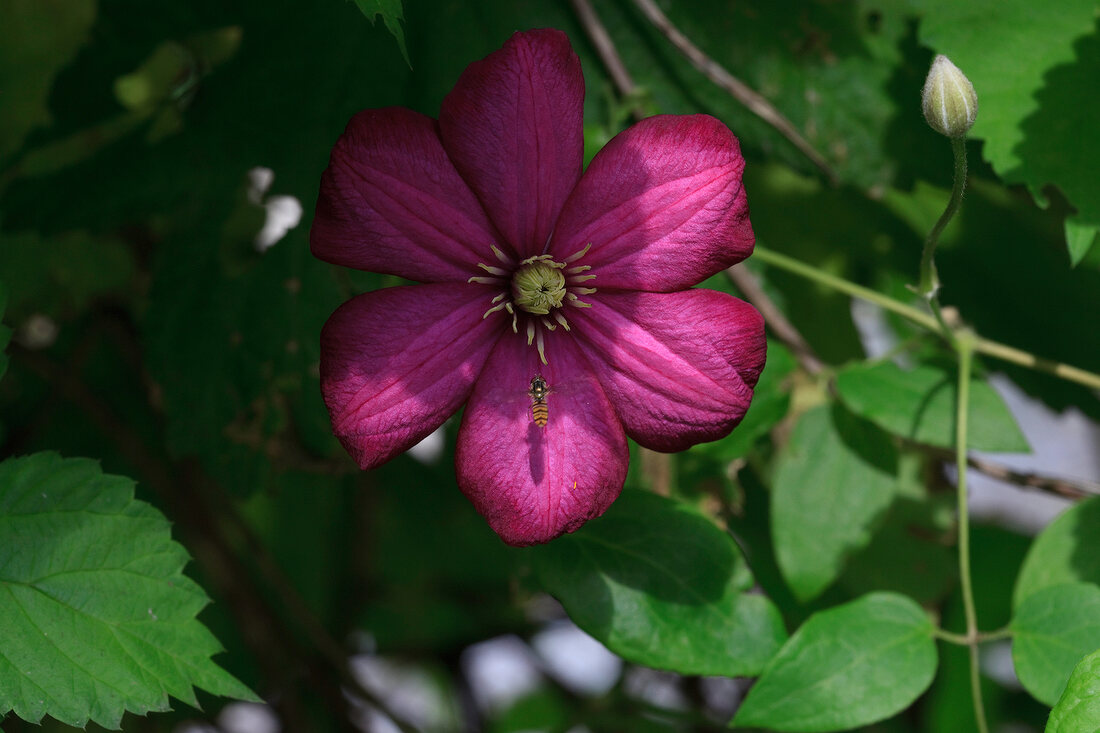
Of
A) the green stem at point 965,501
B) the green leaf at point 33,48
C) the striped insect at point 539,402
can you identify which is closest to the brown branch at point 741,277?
the green stem at point 965,501

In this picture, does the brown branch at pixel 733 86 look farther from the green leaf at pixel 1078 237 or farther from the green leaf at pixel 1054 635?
the green leaf at pixel 1054 635

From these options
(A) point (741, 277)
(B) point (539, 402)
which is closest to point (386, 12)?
(B) point (539, 402)

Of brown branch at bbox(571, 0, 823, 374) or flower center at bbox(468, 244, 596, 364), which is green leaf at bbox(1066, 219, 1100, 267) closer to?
brown branch at bbox(571, 0, 823, 374)

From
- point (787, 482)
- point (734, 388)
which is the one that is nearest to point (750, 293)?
point (787, 482)

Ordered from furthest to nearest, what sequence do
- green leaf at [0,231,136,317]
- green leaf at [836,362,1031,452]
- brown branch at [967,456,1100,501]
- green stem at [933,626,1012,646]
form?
green leaf at [0,231,136,317] → brown branch at [967,456,1100,501] → green leaf at [836,362,1031,452] → green stem at [933,626,1012,646]

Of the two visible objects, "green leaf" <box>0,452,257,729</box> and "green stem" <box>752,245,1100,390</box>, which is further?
"green stem" <box>752,245,1100,390</box>

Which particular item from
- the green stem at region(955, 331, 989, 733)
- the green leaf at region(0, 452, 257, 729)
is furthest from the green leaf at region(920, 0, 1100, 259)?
the green leaf at region(0, 452, 257, 729)
